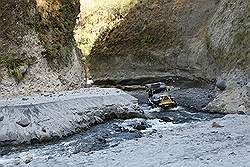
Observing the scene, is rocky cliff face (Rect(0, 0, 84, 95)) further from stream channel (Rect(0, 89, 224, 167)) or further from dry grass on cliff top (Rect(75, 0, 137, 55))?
dry grass on cliff top (Rect(75, 0, 137, 55))

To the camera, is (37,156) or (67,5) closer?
(37,156)

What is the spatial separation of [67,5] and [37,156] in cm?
1519

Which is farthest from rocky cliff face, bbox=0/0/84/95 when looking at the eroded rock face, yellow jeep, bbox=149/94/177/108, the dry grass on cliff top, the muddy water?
the dry grass on cliff top

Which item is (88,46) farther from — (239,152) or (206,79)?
(239,152)

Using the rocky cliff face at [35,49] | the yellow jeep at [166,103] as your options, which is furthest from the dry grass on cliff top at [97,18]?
the yellow jeep at [166,103]

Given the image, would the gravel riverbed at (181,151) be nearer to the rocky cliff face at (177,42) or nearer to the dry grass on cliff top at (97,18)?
the rocky cliff face at (177,42)

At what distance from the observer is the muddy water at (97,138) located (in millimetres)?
12609

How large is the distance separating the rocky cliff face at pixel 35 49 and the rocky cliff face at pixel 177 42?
9.04 metres

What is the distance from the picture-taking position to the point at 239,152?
36.2 feet

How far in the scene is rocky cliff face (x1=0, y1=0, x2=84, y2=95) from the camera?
20.0 meters

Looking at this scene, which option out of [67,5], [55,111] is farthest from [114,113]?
[67,5]

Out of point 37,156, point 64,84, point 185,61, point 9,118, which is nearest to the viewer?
point 37,156

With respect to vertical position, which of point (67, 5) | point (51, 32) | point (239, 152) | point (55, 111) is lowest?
point (239, 152)

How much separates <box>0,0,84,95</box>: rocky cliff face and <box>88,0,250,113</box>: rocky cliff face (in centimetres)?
904
